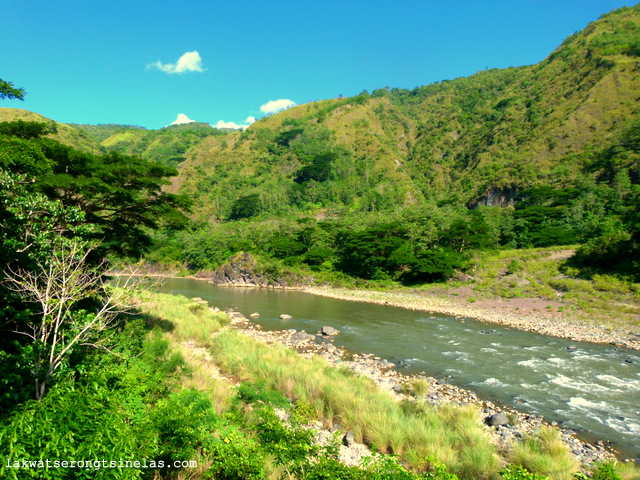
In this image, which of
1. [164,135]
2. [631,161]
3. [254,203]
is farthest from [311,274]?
[164,135]

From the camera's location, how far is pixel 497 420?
28.4ft

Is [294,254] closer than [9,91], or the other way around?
[9,91]

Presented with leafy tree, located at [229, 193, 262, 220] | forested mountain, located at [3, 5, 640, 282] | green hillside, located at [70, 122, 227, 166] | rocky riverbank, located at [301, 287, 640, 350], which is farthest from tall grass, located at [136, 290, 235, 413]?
green hillside, located at [70, 122, 227, 166]

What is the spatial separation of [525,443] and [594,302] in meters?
22.5

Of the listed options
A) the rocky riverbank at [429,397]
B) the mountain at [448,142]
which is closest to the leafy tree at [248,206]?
the mountain at [448,142]

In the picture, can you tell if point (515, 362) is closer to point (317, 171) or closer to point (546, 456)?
point (546, 456)

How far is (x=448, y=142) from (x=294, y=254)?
96953mm

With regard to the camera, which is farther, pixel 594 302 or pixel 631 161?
pixel 631 161

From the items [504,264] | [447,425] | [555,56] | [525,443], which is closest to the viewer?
[525,443]

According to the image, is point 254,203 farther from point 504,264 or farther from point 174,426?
point 174,426

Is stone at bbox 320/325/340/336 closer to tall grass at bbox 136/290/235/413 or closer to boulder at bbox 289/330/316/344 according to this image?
boulder at bbox 289/330/316/344

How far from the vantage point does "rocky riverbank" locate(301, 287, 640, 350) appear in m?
17.7

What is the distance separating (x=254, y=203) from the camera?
8975 centimetres

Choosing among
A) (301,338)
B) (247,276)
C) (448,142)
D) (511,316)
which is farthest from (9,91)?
(448,142)
